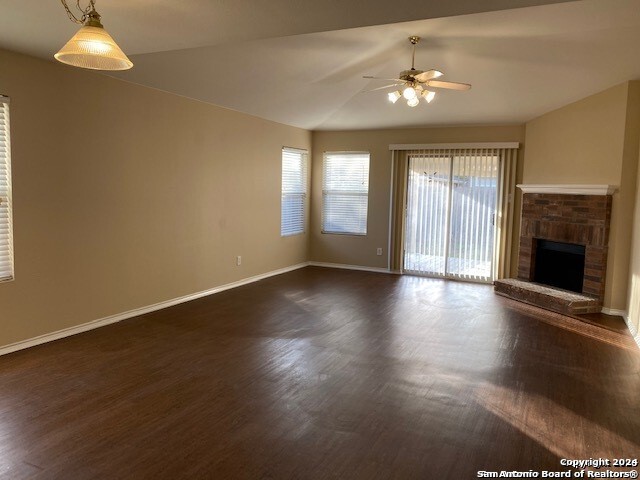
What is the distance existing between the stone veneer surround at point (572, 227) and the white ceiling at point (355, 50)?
1263 millimetres

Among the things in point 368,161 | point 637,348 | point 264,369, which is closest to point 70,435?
point 264,369

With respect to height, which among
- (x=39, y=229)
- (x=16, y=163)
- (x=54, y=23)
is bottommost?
(x=39, y=229)

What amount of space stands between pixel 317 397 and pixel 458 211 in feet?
16.7

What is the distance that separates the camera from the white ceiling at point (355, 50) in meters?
2.85

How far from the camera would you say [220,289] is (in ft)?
21.0

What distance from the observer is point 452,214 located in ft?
24.9

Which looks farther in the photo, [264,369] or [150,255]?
[150,255]

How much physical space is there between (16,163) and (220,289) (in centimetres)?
306

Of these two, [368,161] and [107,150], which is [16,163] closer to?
[107,150]

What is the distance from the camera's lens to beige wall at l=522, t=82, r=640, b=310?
530 centimetres

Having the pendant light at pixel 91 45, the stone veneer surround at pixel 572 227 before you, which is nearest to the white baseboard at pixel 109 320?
the pendant light at pixel 91 45

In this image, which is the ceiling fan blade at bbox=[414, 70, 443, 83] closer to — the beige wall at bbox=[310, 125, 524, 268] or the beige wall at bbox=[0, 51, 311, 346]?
the beige wall at bbox=[0, 51, 311, 346]

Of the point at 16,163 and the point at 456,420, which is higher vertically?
the point at 16,163

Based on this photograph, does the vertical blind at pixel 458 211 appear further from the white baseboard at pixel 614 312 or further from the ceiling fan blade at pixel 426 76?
the ceiling fan blade at pixel 426 76
